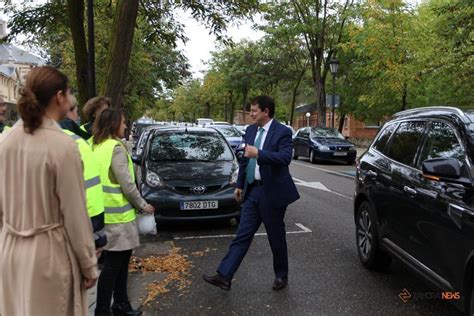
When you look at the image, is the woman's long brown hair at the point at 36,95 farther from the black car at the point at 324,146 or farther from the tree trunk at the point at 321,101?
the tree trunk at the point at 321,101

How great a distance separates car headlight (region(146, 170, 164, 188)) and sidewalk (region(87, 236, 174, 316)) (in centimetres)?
77

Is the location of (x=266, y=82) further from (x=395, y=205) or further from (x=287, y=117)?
(x=395, y=205)

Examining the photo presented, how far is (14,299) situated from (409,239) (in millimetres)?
3148

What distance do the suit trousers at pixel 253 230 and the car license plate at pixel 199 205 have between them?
2.35 meters

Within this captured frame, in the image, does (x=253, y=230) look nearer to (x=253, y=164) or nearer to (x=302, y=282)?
(x=253, y=164)

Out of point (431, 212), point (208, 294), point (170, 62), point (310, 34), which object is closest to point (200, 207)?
point (208, 294)

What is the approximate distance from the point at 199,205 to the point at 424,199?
12.5 ft

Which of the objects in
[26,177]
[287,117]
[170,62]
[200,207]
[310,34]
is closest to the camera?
[26,177]

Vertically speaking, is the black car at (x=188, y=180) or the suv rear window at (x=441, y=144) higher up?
the suv rear window at (x=441, y=144)

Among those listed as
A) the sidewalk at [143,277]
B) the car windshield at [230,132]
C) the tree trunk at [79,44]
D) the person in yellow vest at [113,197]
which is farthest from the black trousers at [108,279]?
the car windshield at [230,132]

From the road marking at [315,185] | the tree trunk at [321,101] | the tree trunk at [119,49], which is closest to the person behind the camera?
the tree trunk at [119,49]

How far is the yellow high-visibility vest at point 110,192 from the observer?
3.68 meters

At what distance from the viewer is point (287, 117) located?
210 ft

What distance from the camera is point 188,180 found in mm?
7203
